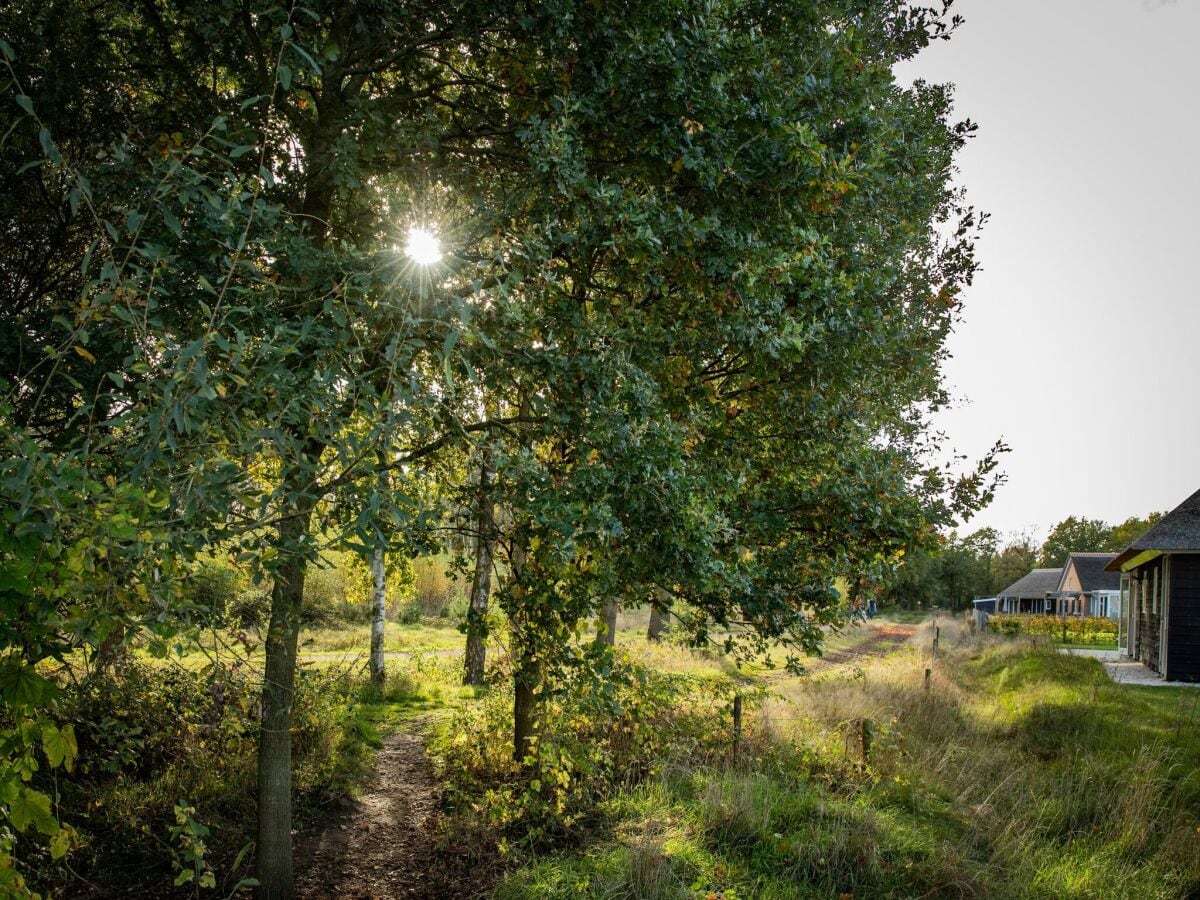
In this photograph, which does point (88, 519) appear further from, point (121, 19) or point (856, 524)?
point (121, 19)

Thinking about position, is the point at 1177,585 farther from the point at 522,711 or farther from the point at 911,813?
the point at 522,711

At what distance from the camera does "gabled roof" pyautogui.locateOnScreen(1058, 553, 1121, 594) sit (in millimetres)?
47688

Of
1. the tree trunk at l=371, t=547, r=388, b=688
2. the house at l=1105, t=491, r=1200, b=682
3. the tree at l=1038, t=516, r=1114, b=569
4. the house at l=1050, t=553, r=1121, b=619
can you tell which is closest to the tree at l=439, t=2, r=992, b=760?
the tree trunk at l=371, t=547, r=388, b=688

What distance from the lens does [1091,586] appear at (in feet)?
157

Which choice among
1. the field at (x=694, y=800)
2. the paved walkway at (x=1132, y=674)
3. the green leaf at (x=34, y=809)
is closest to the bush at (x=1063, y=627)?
the paved walkway at (x=1132, y=674)

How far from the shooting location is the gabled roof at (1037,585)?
57884 mm

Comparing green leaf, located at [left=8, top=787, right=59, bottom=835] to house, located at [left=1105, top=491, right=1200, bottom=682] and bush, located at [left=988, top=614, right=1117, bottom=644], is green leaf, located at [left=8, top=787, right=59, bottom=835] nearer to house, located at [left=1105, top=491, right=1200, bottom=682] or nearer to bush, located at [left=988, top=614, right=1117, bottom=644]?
house, located at [left=1105, top=491, right=1200, bottom=682]

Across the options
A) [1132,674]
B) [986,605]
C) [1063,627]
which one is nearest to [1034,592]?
[986,605]

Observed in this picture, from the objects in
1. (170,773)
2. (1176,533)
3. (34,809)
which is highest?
(1176,533)

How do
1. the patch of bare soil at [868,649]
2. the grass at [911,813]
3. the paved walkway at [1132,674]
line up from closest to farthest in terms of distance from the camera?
1. the grass at [911,813]
2. the paved walkway at [1132,674]
3. the patch of bare soil at [868,649]

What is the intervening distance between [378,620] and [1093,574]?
167 ft

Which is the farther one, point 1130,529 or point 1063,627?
point 1130,529

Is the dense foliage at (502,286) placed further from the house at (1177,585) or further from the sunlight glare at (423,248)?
the house at (1177,585)

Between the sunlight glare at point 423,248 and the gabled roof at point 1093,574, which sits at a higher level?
the sunlight glare at point 423,248
